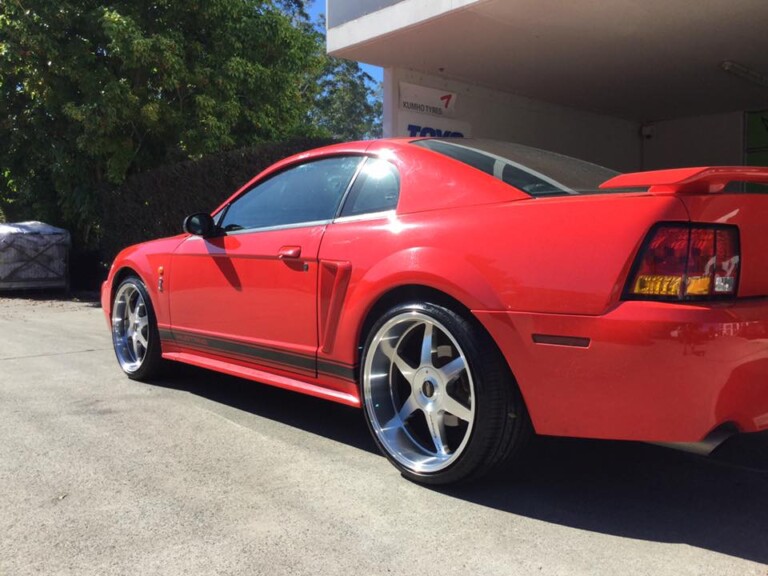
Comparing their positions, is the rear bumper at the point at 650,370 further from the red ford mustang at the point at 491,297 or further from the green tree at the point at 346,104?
the green tree at the point at 346,104

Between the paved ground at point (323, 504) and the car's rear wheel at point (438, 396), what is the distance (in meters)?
0.17

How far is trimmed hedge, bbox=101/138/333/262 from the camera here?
1043 centimetres

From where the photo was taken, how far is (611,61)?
9.05 meters

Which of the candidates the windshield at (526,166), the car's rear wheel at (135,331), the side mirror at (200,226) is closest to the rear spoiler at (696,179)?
Answer: the windshield at (526,166)

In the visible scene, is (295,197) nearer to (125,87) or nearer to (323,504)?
(323,504)

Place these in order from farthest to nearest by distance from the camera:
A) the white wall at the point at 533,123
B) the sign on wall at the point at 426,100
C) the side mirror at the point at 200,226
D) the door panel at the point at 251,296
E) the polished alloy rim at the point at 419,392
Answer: the white wall at the point at 533,123 < the sign on wall at the point at 426,100 < the side mirror at the point at 200,226 < the door panel at the point at 251,296 < the polished alloy rim at the point at 419,392

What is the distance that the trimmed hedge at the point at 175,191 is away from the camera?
10430 mm

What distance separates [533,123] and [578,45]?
3035 mm

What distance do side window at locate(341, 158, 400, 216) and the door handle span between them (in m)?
0.31

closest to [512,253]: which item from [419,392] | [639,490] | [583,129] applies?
[419,392]

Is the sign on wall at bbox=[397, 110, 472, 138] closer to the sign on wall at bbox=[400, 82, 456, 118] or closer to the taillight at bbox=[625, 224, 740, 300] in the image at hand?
the sign on wall at bbox=[400, 82, 456, 118]

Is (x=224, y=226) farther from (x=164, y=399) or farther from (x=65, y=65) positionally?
(x=65, y=65)

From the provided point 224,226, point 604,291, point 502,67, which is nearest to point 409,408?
point 604,291

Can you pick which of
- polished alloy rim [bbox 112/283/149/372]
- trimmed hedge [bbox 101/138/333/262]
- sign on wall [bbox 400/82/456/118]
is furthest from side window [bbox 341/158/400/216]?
trimmed hedge [bbox 101/138/333/262]
